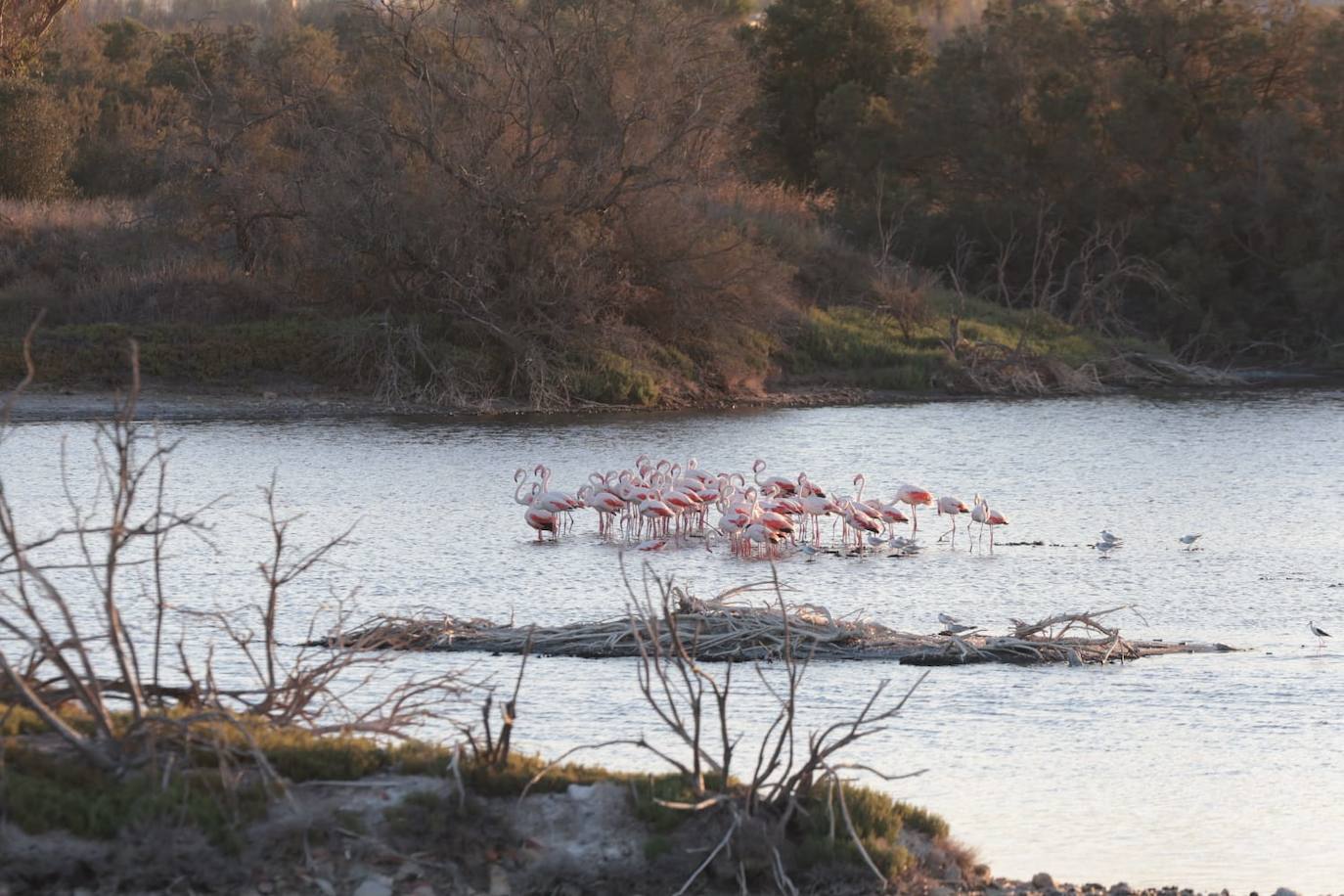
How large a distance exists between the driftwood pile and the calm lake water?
0.18 m

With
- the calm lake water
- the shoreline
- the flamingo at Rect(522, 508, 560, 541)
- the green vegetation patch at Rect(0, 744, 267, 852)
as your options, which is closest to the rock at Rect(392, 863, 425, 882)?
the green vegetation patch at Rect(0, 744, 267, 852)

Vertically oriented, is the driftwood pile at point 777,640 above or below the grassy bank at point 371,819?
below

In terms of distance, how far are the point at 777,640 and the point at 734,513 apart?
5105mm

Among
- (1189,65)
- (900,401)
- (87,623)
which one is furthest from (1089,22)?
(87,623)

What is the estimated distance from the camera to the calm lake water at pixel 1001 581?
8406 mm

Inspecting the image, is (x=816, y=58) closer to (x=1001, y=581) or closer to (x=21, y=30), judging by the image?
(x=21, y=30)

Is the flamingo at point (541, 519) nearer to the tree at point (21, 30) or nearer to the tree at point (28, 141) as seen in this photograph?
the tree at point (28, 141)

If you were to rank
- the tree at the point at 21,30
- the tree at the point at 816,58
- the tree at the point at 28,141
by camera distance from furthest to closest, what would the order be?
1. the tree at the point at 816,58
2. the tree at the point at 21,30
3. the tree at the point at 28,141

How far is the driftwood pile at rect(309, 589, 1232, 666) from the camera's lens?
11008 millimetres

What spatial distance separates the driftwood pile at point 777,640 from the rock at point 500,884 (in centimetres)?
453

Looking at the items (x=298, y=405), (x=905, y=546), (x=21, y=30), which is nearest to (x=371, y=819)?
(x=905, y=546)

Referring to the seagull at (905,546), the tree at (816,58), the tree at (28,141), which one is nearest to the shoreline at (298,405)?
the tree at (28,141)

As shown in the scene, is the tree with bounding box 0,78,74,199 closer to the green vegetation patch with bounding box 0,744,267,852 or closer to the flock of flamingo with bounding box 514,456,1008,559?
the flock of flamingo with bounding box 514,456,1008,559

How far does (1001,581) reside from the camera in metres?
15.1
